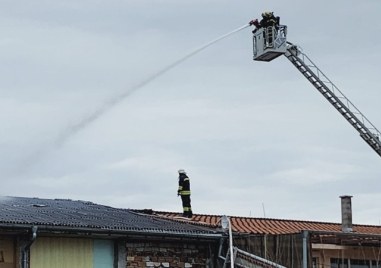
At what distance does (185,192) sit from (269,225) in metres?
2.77

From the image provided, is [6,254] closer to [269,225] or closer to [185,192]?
[185,192]

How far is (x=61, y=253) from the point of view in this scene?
19125mm

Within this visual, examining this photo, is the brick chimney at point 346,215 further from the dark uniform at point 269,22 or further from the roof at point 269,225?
the dark uniform at point 269,22

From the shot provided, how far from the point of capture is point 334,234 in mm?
19141

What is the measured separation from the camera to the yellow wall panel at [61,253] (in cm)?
1881

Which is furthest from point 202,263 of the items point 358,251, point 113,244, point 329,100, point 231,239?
point 329,100

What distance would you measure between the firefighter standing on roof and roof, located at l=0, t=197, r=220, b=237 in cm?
141

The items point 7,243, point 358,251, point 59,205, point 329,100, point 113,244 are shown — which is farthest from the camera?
point 329,100

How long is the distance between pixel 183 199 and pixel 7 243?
22.2ft

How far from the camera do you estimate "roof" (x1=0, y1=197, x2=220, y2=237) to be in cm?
1850

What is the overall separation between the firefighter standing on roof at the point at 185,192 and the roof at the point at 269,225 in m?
0.27

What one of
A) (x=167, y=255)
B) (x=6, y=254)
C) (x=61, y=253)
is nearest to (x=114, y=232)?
(x=61, y=253)

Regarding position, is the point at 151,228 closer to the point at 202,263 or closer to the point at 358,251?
the point at 202,263

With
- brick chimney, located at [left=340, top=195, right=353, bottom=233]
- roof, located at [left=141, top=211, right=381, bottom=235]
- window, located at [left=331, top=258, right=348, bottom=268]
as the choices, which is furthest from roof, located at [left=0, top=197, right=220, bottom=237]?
brick chimney, located at [left=340, top=195, right=353, bottom=233]
